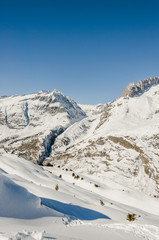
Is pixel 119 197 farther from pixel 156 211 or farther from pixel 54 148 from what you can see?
pixel 54 148

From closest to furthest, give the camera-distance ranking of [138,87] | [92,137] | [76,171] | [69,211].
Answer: [69,211] → [76,171] → [92,137] → [138,87]

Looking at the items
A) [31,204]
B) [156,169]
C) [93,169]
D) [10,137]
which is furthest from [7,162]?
[10,137]

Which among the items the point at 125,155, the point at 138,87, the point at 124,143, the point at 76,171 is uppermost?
the point at 138,87

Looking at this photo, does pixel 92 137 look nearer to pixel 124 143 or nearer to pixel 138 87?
pixel 124 143

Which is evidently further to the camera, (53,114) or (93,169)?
(53,114)

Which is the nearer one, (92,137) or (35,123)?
(92,137)

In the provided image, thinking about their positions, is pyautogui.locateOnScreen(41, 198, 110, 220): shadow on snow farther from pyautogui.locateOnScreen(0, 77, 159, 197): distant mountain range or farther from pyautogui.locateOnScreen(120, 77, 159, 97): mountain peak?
pyautogui.locateOnScreen(120, 77, 159, 97): mountain peak

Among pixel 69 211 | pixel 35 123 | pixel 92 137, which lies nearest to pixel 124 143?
pixel 92 137

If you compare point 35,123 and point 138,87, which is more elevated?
point 138,87

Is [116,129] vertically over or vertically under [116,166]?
over
